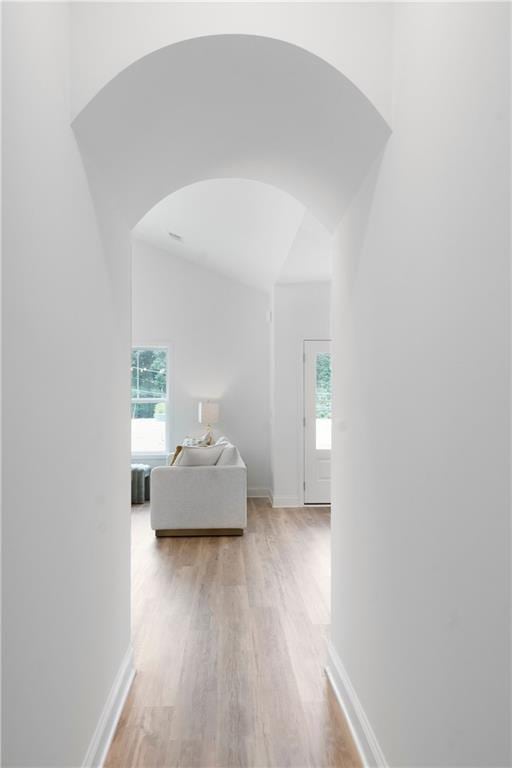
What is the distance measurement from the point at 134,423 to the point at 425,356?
6889 mm

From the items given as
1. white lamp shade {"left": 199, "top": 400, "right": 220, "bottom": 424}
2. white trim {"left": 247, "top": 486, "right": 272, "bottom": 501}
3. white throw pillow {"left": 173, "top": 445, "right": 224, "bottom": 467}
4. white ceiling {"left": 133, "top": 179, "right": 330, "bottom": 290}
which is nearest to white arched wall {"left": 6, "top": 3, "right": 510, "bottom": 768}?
white ceiling {"left": 133, "top": 179, "right": 330, "bottom": 290}

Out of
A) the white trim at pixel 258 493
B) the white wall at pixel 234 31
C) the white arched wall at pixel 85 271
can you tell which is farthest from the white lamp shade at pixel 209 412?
the white wall at pixel 234 31

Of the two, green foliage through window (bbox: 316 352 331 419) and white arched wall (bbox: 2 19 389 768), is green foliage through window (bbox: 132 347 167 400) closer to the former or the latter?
green foliage through window (bbox: 316 352 331 419)

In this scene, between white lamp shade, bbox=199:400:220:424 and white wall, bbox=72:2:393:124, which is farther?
white lamp shade, bbox=199:400:220:424

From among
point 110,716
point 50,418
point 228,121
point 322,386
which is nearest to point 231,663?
point 110,716

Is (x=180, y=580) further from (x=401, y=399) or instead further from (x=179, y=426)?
(x=179, y=426)

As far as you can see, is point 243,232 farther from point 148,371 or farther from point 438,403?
point 438,403

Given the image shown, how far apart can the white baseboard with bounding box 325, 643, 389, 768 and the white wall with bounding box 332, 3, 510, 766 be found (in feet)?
0.23

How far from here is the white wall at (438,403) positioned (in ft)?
3.62

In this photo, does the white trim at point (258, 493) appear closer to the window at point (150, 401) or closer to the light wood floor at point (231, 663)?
the window at point (150, 401)

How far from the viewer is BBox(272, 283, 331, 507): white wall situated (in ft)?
22.5

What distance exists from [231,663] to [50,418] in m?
1.93

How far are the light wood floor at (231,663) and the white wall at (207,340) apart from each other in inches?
119

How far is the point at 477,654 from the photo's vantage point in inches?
46.3
